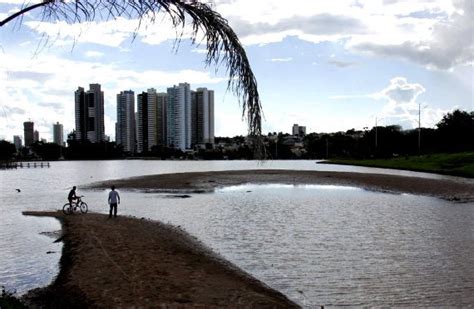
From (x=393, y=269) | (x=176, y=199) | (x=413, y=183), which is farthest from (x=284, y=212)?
(x=413, y=183)

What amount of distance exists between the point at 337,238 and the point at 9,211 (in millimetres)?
28396

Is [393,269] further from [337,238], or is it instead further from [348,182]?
[348,182]

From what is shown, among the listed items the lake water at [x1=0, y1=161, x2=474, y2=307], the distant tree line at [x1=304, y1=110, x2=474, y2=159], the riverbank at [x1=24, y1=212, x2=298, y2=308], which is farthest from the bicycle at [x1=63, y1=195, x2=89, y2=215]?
the distant tree line at [x1=304, y1=110, x2=474, y2=159]

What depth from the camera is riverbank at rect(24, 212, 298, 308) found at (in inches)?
548

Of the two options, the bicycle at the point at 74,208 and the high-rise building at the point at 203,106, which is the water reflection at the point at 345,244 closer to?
the bicycle at the point at 74,208

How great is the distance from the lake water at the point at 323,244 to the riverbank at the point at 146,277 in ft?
3.13

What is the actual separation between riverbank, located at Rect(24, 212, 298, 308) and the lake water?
0.95m

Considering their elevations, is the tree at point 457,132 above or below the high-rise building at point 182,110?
above

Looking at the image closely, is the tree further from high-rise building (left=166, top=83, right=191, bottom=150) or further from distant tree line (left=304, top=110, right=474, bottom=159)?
high-rise building (left=166, top=83, right=191, bottom=150)

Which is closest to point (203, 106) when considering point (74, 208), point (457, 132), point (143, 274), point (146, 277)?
point (146, 277)

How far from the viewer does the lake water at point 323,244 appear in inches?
639

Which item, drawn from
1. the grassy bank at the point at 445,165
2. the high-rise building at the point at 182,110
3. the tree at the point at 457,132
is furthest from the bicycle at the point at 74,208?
the tree at the point at 457,132

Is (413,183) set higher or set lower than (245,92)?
lower

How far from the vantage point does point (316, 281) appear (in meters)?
17.1
